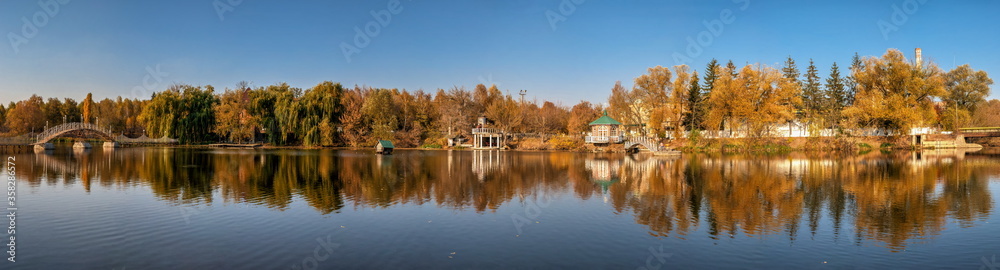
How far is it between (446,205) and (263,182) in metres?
11.7

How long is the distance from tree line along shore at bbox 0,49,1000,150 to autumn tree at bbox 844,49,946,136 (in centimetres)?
14

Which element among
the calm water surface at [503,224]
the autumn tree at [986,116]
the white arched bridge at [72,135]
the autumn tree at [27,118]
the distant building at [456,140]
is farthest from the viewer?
the autumn tree at [27,118]

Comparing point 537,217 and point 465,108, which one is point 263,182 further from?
point 465,108

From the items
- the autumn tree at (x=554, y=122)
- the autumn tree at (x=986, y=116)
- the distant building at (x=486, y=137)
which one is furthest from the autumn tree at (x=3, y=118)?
the autumn tree at (x=986, y=116)

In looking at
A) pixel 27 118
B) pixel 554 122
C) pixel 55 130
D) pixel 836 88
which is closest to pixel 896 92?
pixel 836 88

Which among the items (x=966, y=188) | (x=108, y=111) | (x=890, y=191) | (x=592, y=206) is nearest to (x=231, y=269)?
(x=592, y=206)

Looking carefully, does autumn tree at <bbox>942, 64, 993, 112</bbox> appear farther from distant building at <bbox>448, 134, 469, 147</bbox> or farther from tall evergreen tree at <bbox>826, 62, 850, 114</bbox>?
distant building at <bbox>448, 134, 469, 147</bbox>

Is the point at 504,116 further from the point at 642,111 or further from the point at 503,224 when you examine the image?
the point at 503,224

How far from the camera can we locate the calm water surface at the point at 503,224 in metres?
10.2

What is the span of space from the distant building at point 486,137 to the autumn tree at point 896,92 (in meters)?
41.7

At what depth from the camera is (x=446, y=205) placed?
56.5 feet

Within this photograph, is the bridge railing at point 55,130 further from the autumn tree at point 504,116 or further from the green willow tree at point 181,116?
the autumn tree at point 504,116

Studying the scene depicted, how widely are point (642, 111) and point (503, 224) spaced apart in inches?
2468

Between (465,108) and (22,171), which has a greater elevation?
(465,108)
